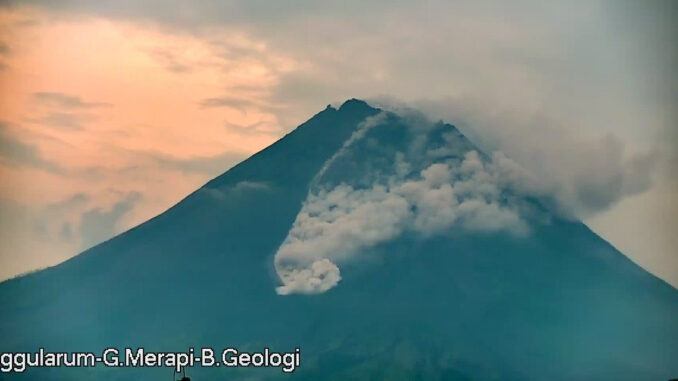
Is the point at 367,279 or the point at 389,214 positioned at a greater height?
the point at 389,214

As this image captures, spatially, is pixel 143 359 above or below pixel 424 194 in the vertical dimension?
below

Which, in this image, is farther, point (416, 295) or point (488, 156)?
point (416, 295)

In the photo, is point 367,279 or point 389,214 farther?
point 389,214

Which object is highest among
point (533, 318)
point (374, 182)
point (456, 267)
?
point (374, 182)

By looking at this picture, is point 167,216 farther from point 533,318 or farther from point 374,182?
point 533,318

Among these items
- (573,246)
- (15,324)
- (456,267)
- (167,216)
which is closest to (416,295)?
(456,267)

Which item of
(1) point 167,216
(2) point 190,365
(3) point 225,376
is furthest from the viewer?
(1) point 167,216

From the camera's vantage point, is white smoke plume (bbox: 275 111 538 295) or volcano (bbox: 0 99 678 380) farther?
white smoke plume (bbox: 275 111 538 295)

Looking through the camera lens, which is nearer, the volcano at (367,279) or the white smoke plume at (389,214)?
the volcano at (367,279)
